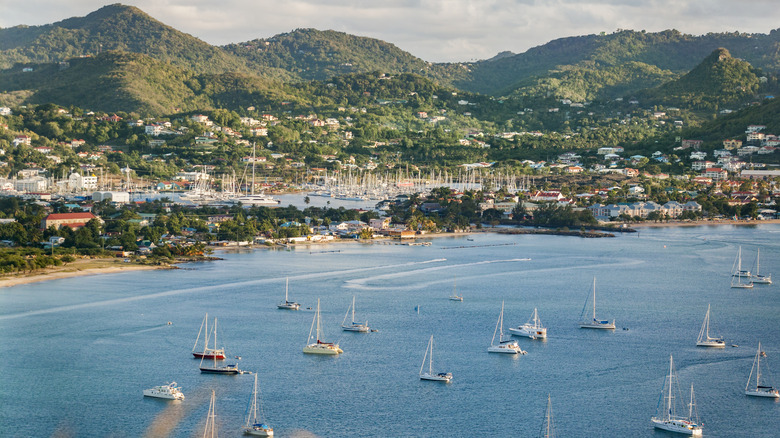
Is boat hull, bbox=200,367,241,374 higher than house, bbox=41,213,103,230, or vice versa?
house, bbox=41,213,103,230

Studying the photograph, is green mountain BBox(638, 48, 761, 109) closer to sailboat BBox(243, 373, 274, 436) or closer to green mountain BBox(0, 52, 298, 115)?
green mountain BBox(0, 52, 298, 115)

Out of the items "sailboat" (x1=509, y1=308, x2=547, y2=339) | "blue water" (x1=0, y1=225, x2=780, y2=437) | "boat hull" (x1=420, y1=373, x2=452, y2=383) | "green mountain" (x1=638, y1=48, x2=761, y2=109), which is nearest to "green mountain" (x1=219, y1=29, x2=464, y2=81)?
"green mountain" (x1=638, y1=48, x2=761, y2=109)

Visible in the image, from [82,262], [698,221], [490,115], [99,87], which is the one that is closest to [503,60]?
[490,115]

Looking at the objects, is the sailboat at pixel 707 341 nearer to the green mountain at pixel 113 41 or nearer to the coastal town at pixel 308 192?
the coastal town at pixel 308 192

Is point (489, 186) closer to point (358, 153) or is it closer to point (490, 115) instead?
point (358, 153)

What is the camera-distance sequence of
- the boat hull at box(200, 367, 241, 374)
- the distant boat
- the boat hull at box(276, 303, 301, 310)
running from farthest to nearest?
the boat hull at box(276, 303, 301, 310), the boat hull at box(200, 367, 241, 374), the distant boat

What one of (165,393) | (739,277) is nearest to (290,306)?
(165,393)
